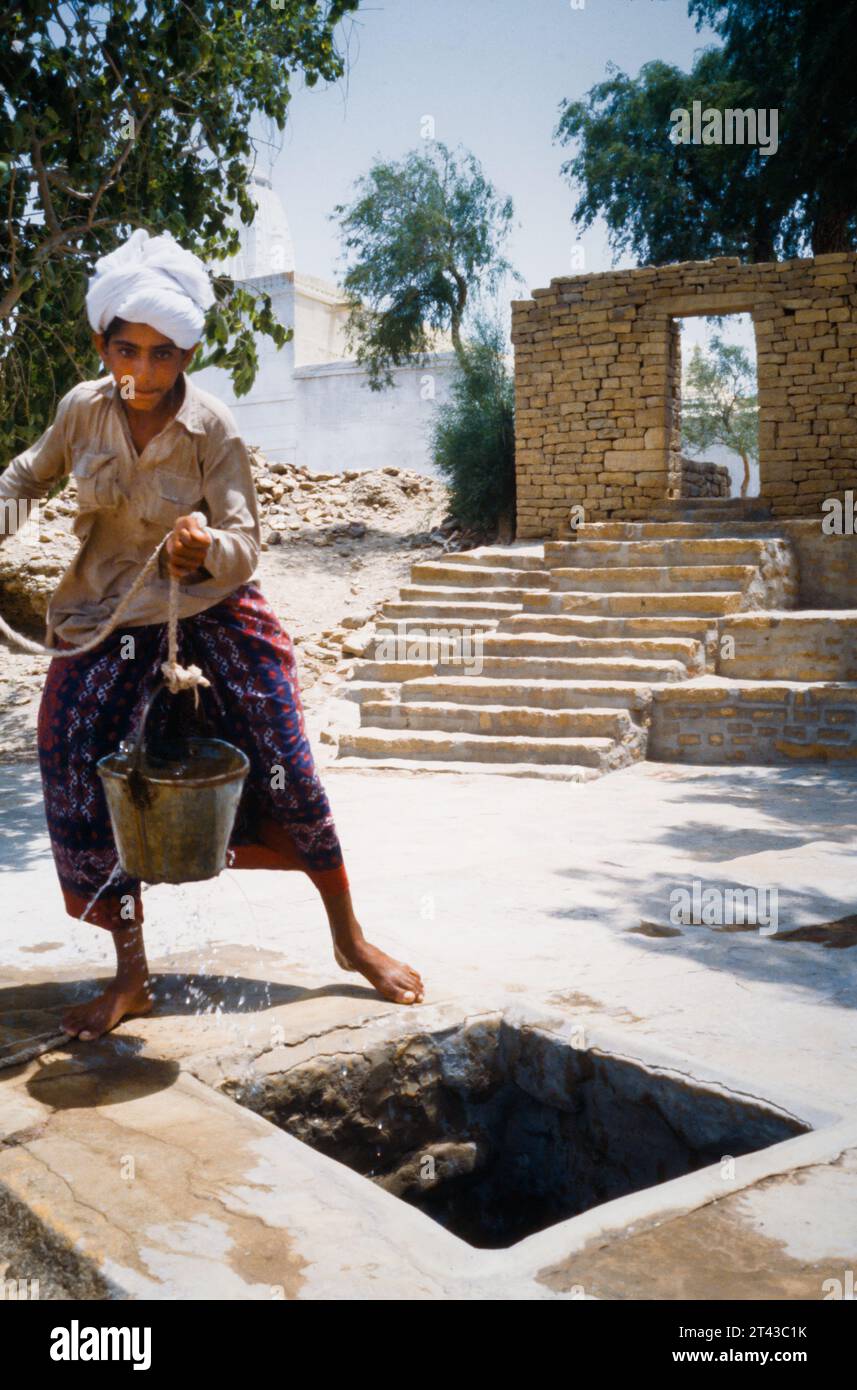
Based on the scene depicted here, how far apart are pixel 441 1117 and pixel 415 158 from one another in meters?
18.4

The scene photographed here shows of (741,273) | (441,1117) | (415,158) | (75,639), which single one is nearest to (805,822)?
(441,1117)

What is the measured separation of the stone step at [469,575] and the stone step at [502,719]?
2281 millimetres

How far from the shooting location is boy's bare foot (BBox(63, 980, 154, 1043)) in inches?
105

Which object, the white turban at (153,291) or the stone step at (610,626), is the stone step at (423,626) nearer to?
the stone step at (610,626)

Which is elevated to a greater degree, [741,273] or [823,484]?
[741,273]

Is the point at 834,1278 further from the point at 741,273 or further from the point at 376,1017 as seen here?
the point at 741,273

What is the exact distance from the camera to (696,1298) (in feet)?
5.58

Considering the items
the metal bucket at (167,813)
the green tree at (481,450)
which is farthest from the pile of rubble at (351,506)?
the metal bucket at (167,813)

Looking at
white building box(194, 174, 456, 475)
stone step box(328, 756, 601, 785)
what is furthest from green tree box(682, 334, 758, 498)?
stone step box(328, 756, 601, 785)

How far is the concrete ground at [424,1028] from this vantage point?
1.81 metres

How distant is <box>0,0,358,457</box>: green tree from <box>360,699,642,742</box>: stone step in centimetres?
284

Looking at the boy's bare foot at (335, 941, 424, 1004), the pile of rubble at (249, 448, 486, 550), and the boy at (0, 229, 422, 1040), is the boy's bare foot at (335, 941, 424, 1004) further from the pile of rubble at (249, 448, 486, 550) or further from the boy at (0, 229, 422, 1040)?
the pile of rubble at (249, 448, 486, 550)

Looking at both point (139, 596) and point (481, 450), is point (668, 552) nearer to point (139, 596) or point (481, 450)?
point (481, 450)
